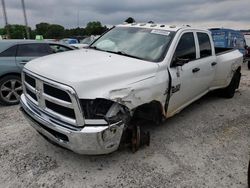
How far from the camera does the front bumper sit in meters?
3.29

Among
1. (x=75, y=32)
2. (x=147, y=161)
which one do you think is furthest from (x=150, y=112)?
(x=75, y=32)

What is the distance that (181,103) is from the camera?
5.05m

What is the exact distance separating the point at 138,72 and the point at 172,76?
772mm

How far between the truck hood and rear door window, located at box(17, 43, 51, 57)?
2.93m

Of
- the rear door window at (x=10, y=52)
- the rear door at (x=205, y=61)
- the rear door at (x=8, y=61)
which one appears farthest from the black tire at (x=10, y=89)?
the rear door at (x=205, y=61)

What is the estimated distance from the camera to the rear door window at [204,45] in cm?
564

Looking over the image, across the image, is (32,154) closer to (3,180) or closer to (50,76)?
(3,180)

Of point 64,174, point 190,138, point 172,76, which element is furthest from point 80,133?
point 190,138

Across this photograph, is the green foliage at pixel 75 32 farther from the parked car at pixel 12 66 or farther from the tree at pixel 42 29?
the parked car at pixel 12 66

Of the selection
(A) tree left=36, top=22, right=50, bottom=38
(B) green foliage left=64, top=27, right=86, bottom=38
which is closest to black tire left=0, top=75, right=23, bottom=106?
(B) green foliage left=64, top=27, right=86, bottom=38

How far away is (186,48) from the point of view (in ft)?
16.5

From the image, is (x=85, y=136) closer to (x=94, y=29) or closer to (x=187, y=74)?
(x=187, y=74)

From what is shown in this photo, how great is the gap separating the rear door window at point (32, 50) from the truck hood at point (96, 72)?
2932 millimetres

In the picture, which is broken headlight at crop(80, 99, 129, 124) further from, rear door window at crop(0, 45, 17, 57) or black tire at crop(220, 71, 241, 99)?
black tire at crop(220, 71, 241, 99)
